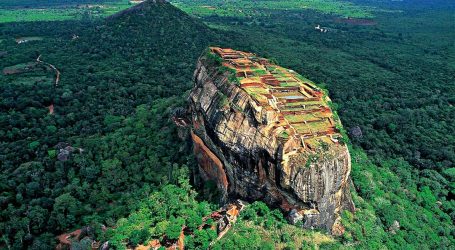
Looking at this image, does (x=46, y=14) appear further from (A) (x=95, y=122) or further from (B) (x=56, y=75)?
(A) (x=95, y=122)

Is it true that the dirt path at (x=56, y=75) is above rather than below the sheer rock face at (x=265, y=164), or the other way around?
below

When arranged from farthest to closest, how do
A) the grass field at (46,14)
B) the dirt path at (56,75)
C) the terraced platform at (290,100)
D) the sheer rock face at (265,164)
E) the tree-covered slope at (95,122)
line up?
1. the grass field at (46,14)
2. the dirt path at (56,75)
3. the tree-covered slope at (95,122)
4. the terraced platform at (290,100)
5. the sheer rock face at (265,164)

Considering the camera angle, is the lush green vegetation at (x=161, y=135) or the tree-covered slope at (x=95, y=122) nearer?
the lush green vegetation at (x=161, y=135)

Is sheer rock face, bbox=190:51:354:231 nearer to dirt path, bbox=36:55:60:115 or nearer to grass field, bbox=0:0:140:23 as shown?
dirt path, bbox=36:55:60:115

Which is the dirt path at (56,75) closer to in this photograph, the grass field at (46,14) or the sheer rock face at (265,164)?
the sheer rock face at (265,164)

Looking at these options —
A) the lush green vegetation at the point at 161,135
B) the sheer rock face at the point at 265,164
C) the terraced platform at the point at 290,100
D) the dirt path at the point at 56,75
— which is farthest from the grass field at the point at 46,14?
the sheer rock face at the point at 265,164

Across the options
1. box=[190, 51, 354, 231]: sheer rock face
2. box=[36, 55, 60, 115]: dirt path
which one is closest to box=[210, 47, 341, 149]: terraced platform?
box=[190, 51, 354, 231]: sheer rock face

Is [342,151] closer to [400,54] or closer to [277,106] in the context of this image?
[277,106]

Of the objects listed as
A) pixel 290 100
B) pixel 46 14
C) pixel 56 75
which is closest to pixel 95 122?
pixel 56 75
